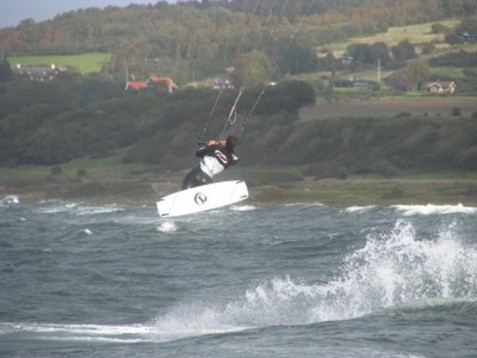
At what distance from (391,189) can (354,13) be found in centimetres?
6469

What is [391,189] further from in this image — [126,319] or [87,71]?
[87,71]

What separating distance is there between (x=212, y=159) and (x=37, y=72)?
92.7 meters

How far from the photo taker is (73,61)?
406ft

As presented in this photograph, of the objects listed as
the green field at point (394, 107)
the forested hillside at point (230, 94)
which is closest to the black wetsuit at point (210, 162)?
the forested hillside at point (230, 94)

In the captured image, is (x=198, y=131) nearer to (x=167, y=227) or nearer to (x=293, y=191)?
(x=293, y=191)

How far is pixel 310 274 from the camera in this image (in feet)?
106

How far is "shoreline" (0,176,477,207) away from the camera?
56219 mm

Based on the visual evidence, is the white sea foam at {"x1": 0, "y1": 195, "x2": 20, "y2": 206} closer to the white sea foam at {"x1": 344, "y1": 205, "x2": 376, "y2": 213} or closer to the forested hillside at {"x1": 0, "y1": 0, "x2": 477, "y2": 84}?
the white sea foam at {"x1": 344, "y1": 205, "x2": 376, "y2": 213}

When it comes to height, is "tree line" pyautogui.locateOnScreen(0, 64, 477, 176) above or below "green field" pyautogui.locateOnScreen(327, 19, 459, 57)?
below

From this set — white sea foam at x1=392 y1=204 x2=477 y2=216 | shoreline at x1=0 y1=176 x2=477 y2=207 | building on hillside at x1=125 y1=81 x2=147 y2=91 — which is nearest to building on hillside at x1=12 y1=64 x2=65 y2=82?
building on hillside at x1=125 y1=81 x2=147 y2=91

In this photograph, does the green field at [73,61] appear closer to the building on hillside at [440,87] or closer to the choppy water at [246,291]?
the building on hillside at [440,87]

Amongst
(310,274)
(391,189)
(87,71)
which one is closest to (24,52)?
(87,71)

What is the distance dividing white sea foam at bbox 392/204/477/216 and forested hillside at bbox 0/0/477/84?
4427cm

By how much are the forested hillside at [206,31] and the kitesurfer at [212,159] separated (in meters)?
66.6
